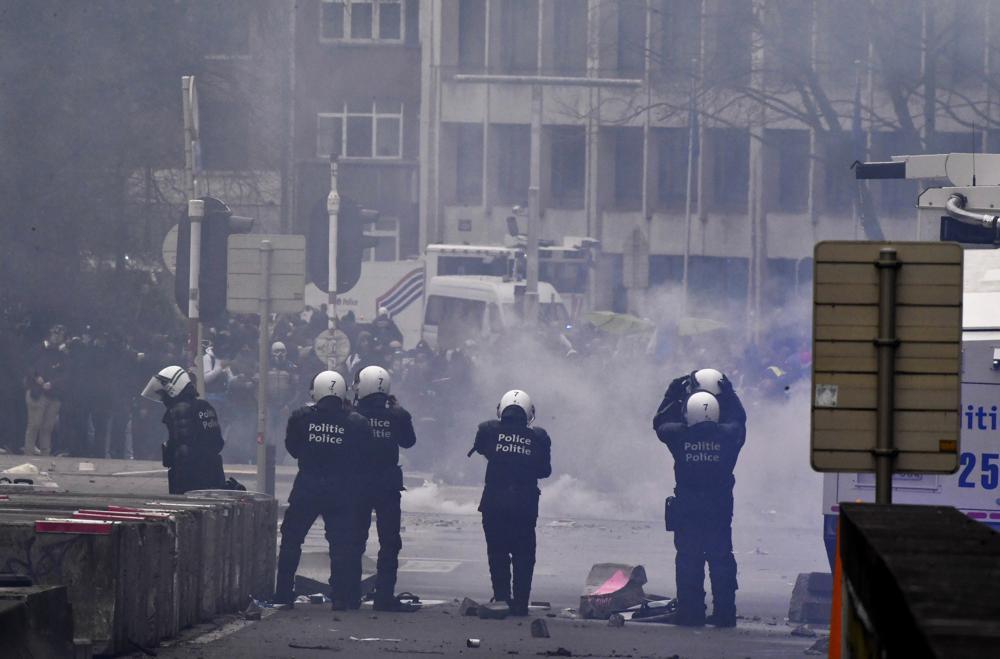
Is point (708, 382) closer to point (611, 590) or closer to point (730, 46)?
point (611, 590)

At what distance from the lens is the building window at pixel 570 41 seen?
41.5 m

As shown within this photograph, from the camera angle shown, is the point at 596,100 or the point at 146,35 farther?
the point at 596,100

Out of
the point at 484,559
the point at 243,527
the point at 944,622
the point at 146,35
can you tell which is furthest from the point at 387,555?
the point at 146,35

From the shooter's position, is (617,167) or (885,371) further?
(617,167)

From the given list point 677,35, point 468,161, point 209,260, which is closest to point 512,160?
point 468,161

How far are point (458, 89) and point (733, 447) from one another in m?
32.9

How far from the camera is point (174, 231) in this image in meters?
16.2

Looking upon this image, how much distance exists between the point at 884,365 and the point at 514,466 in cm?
664

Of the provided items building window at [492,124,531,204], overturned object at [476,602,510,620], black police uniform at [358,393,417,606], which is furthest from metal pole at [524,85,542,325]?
overturned object at [476,602,510,620]

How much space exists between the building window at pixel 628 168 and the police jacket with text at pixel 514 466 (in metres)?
32.8

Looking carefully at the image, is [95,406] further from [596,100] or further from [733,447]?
[596,100]

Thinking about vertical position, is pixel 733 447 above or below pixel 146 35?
below

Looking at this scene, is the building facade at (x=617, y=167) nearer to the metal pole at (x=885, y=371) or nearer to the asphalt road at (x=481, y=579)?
the asphalt road at (x=481, y=579)

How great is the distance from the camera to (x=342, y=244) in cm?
1842
